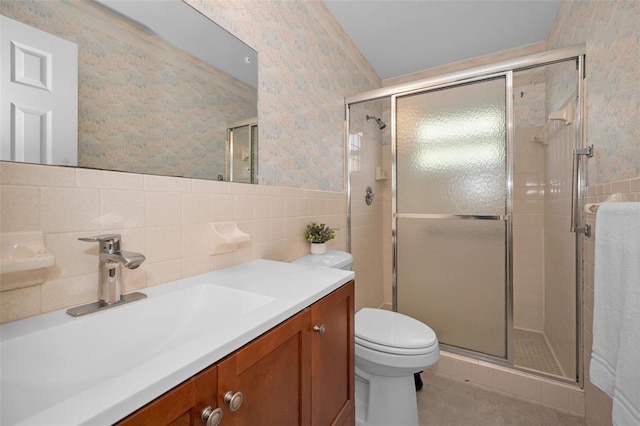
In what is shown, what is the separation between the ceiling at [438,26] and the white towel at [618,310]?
171 cm

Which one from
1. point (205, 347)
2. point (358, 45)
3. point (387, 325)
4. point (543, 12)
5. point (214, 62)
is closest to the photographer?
point (205, 347)

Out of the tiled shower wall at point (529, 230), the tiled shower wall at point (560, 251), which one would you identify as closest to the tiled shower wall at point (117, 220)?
the tiled shower wall at point (560, 251)

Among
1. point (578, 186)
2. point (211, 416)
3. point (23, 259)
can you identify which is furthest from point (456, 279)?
point (23, 259)

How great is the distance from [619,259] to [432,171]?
117 cm

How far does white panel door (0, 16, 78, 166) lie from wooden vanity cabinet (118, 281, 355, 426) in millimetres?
642

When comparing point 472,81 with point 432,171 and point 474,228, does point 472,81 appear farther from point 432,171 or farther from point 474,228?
point 474,228

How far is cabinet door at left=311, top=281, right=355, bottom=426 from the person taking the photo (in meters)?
0.78

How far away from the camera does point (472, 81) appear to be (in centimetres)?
173

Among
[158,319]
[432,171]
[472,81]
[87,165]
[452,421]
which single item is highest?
[472,81]

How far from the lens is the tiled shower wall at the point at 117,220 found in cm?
60

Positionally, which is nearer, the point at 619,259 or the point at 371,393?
the point at 619,259

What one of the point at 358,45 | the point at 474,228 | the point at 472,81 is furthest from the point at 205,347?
the point at 358,45

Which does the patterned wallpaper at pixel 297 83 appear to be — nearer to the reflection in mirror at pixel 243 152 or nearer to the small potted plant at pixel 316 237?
the reflection in mirror at pixel 243 152

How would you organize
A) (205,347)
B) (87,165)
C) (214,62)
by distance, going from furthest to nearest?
(214,62)
(87,165)
(205,347)
